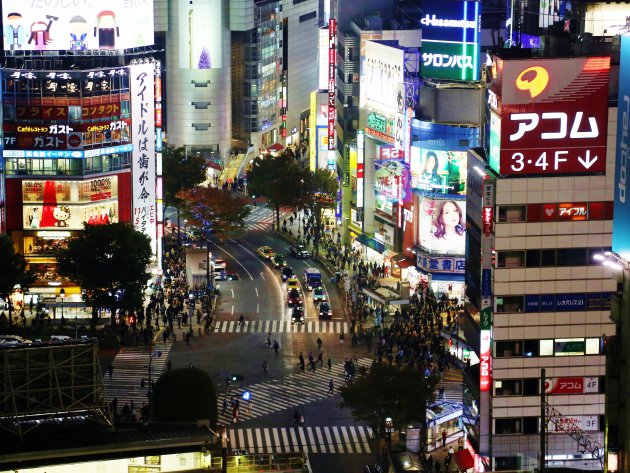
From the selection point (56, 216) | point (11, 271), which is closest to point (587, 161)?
point (11, 271)

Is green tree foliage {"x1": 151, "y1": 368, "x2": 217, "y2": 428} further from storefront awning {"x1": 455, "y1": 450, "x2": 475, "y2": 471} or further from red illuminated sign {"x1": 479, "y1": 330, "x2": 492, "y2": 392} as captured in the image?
red illuminated sign {"x1": 479, "y1": 330, "x2": 492, "y2": 392}

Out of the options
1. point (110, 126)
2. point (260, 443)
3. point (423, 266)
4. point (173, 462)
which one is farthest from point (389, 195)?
point (173, 462)

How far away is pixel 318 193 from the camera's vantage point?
152750 millimetres

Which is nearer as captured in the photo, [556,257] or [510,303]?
[556,257]

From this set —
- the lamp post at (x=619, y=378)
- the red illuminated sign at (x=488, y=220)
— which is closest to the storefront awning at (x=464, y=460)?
the red illuminated sign at (x=488, y=220)

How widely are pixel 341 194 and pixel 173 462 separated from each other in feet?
283

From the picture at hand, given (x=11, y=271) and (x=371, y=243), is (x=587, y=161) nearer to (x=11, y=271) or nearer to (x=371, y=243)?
(x=11, y=271)

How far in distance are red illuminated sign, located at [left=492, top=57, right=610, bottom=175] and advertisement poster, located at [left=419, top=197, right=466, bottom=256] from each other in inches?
1583

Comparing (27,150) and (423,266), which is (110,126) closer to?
(27,150)

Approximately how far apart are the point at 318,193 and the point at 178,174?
44.8ft

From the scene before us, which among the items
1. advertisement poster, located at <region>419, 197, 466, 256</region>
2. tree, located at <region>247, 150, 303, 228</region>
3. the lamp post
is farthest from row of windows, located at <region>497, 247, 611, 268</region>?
tree, located at <region>247, 150, 303, 228</region>

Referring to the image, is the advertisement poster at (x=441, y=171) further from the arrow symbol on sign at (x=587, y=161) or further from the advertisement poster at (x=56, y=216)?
the arrow symbol on sign at (x=587, y=161)

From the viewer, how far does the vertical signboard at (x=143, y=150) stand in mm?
125375

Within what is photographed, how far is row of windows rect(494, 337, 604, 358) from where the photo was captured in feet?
267
